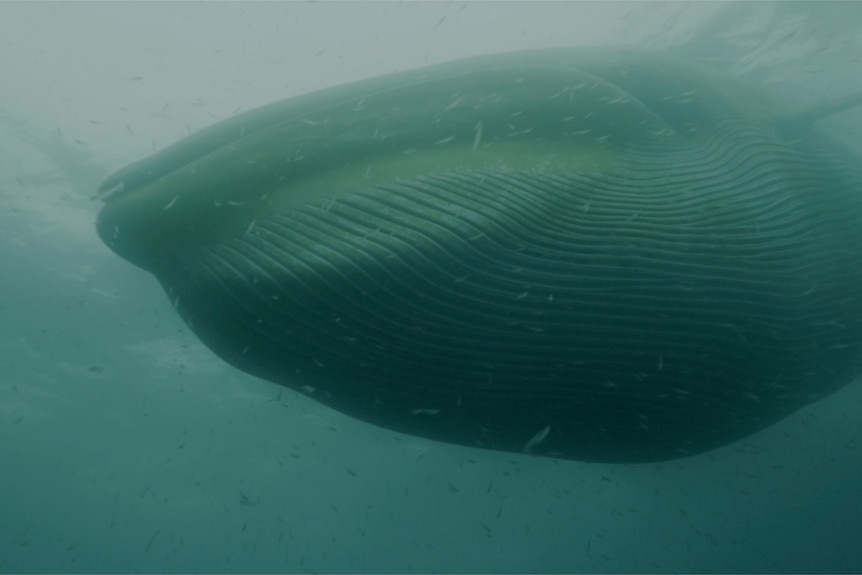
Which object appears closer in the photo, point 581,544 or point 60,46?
point 60,46

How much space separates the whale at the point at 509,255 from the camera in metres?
1.96

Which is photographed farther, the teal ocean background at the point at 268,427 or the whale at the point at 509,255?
the teal ocean background at the point at 268,427

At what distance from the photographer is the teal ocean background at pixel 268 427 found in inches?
497

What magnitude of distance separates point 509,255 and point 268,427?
33.7 meters

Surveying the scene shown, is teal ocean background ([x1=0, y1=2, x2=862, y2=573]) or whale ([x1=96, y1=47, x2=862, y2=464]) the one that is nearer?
whale ([x1=96, y1=47, x2=862, y2=464])

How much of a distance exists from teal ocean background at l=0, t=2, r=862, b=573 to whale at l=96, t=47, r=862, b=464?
136cm

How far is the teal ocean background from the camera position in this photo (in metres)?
12.6

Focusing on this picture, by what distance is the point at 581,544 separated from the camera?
59.7 meters

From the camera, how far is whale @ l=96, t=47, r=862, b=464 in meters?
1.96

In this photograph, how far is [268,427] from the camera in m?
33.4

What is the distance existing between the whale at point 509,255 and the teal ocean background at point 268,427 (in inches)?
53.5

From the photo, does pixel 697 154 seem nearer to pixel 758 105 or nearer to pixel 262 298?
pixel 758 105

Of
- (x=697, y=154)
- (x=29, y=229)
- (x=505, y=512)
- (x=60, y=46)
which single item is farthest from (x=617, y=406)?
(x=505, y=512)

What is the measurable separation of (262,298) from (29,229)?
2214 cm
